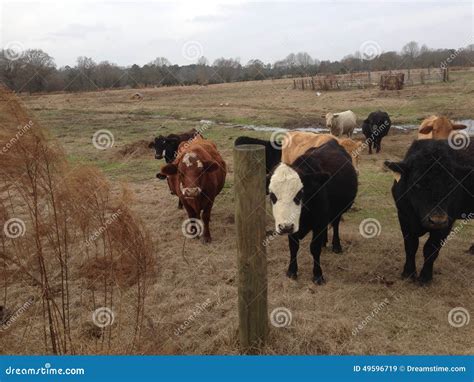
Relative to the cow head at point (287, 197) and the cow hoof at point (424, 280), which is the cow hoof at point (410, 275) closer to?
the cow hoof at point (424, 280)

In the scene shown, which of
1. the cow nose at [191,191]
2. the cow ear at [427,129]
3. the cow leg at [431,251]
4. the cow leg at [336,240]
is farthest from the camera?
the cow ear at [427,129]

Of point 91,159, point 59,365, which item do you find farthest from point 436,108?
point 59,365

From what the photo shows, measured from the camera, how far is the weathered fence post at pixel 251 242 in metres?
3.41

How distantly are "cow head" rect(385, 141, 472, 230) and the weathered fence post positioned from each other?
2223mm

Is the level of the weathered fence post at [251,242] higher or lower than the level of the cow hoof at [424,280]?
higher

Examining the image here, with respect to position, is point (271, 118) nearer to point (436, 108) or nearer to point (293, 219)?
point (436, 108)

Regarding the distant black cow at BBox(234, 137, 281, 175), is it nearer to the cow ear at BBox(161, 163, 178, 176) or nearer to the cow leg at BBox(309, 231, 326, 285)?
the cow ear at BBox(161, 163, 178, 176)

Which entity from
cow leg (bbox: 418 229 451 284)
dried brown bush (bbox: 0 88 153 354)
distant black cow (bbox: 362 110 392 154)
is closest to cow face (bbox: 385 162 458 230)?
cow leg (bbox: 418 229 451 284)

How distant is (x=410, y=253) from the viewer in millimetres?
5508

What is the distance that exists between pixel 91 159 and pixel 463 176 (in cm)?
1138

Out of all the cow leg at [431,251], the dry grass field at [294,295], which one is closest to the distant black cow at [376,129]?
the dry grass field at [294,295]

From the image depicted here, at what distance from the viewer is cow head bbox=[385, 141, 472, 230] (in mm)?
4727

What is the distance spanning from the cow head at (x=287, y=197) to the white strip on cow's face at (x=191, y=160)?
2.15 meters

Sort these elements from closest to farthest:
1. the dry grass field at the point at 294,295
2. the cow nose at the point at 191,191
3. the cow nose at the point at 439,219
A: the dry grass field at the point at 294,295, the cow nose at the point at 439,219, the cow nose at the point at 191,191
